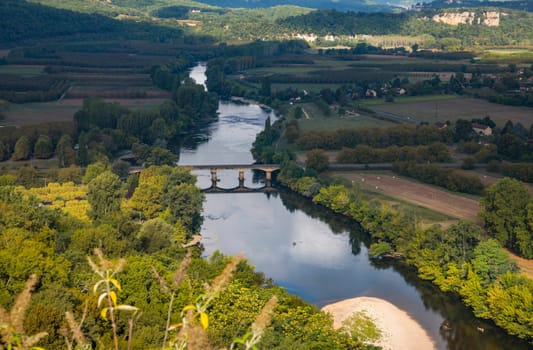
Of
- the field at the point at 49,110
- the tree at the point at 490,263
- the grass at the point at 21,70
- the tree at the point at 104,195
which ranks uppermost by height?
the tree at the point at 490,263

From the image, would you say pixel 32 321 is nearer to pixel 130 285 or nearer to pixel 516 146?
pixel 130 285

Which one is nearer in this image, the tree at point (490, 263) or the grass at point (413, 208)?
the tree at point (490, 263)

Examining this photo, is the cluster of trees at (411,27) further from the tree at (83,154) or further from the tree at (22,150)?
the tree at (22,150)

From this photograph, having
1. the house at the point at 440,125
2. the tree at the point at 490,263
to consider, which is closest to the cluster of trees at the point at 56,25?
the house at the point at 440,125

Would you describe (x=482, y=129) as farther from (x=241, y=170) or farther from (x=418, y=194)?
(x=241, y=170)

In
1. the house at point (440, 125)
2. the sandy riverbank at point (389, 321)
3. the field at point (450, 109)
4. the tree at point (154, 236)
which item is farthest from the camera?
the field at point (450, 109)

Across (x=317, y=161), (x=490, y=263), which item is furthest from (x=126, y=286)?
(x=317, y=161)
